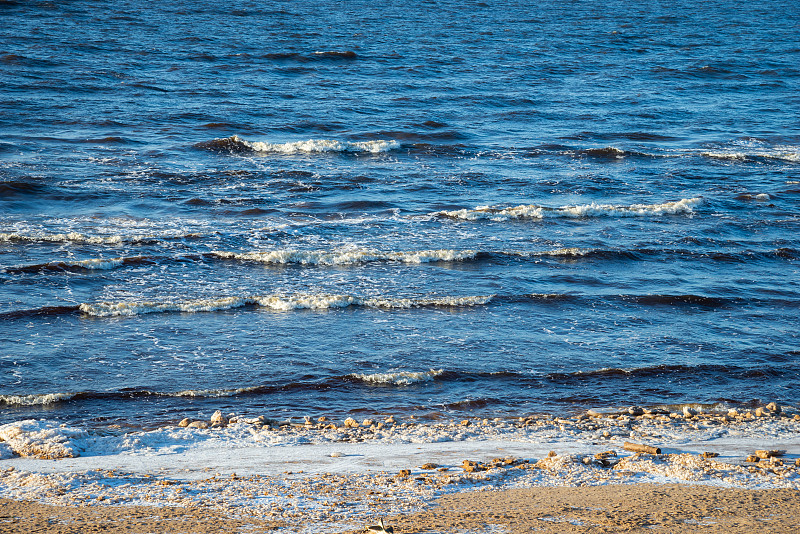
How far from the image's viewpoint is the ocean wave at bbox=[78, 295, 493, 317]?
32.6ft

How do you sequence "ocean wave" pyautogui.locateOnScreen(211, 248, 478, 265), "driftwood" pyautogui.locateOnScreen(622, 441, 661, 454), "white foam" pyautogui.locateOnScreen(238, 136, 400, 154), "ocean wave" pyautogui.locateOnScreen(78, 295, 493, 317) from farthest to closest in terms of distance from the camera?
"white foam" pyautogui.locateOnScreen(238, 136, 400, 154), "ocean wave" pyautogui.locateOnScreen(211, 248, 478, 265), "ocean wave" pyautogui.locateOnScreen(78, 295, 493, 317), "driftwood" pyautogui.locateOnScreen(622, 441, 661, 454)

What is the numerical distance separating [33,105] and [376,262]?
13.3m

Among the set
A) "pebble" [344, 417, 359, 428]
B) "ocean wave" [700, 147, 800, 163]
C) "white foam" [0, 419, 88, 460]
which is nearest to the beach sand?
"white foam" [0, 419, 88, 460]

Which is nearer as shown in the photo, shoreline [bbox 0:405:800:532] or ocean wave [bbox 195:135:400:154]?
shoreline [bbox 0:405:800:532]

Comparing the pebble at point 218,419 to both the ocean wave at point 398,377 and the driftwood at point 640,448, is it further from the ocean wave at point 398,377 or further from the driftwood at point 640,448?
the driftwood at point 640,448

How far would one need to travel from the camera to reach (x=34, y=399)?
24.7 feet

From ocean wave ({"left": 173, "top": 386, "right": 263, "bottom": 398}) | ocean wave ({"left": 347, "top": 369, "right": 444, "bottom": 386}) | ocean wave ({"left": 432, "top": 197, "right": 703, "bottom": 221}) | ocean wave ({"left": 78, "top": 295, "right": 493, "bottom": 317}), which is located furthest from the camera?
ocean wave ({"left": 432, "top": 197, "right": 703, "bottom": 221})

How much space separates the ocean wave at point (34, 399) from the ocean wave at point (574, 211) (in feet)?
27.6

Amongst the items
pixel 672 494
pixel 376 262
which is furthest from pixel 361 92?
pixel 672 494

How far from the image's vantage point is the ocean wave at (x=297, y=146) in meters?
18.3

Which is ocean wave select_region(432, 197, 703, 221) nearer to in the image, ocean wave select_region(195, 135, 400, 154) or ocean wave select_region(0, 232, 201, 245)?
ocean wave select_region(195, 135, 400, 154)

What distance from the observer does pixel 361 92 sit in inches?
983

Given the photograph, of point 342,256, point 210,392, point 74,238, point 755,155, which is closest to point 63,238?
point 74,238

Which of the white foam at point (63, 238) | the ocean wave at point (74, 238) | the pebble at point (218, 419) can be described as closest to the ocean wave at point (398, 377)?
the pebble at point (218, 419)
